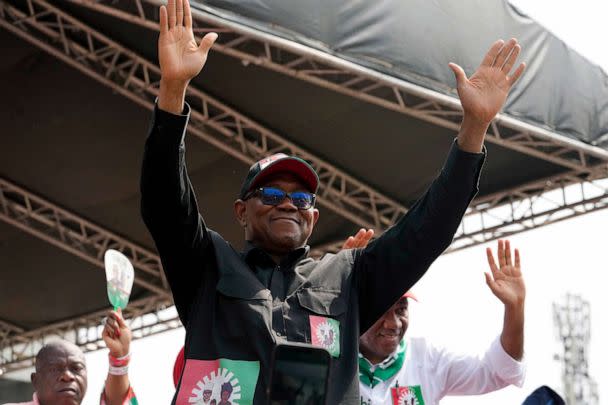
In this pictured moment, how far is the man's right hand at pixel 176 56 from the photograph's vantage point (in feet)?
8.83

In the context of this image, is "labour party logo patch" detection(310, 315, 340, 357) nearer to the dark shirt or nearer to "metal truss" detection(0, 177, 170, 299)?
the dark shirt

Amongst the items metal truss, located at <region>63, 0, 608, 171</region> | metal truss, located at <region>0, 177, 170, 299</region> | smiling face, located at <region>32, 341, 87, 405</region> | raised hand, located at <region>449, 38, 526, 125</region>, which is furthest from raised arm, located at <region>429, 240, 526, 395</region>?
metal truss, located at <region>0, 177, 170, 299</region>

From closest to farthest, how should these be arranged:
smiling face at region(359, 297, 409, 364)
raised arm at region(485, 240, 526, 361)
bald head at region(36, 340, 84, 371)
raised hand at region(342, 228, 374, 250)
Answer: raised arm at region(485, 240, 526, 361), smiling face at region(359, 297, 409, 364), raised hand at region(342, 228, 374, 250), bald head at region(36, 340, 84, 371)

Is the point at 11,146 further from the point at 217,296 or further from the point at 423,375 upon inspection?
the point at 217,296

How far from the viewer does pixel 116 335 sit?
4746 mm

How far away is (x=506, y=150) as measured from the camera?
468 inches

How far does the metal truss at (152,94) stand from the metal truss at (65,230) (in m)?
2.64

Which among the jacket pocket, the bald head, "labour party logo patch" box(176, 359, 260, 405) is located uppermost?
the bald head

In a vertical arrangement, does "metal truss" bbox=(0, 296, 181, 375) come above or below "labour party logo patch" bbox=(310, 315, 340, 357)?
above

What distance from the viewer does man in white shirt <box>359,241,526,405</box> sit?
414 cm

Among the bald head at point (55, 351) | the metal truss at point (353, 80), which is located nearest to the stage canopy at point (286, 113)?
the metal truss at point (353, 80)

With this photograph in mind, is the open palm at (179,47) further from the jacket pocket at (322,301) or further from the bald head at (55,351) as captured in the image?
the bald head at (55,351)

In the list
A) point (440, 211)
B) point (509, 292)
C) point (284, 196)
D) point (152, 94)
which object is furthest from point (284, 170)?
point (152, 94)

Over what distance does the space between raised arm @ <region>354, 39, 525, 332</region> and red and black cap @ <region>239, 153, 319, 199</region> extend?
0.22m
